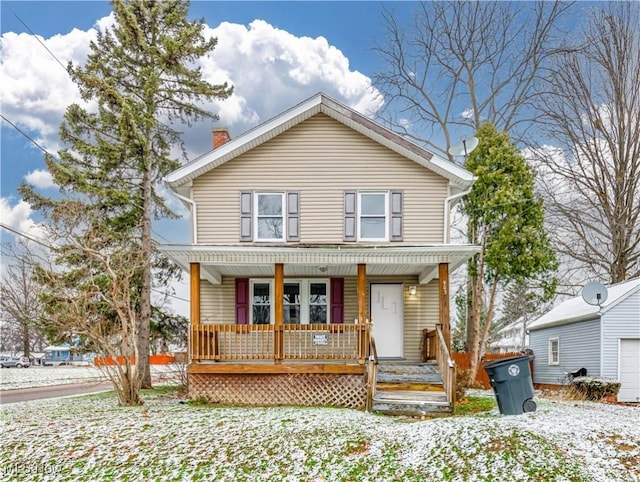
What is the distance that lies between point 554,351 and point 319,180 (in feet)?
41.7

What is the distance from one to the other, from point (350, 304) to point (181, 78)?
9.86m

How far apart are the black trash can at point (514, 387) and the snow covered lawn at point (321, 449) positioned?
282 mm

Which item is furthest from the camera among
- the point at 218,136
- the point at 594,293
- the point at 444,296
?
the point at 594,293

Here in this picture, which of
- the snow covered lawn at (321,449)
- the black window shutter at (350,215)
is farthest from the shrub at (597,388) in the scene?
the black window shutter at (350,215)

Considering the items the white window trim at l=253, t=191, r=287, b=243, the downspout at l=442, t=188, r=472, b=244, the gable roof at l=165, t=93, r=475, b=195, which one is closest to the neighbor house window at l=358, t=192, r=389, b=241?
the gable roof at l=165, t=93, r=475, b=195

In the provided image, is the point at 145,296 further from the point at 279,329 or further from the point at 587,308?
the point at 587,308

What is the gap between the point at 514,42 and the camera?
2466 cm

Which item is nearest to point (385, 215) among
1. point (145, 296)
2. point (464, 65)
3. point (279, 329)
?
point (279, 329)

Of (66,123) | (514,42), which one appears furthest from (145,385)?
(514,42)

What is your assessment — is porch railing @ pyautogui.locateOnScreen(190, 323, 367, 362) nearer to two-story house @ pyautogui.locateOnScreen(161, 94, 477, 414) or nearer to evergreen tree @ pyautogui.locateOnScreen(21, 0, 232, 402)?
two-story house @ pyautogui.locateOnScreen(161, 94, 477, 414)

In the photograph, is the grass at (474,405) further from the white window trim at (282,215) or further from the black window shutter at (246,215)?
the black window shutter at (246,215)

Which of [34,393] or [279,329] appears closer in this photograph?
Result: [279,329]

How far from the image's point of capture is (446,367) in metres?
10.9

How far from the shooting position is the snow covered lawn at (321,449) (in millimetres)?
6508
